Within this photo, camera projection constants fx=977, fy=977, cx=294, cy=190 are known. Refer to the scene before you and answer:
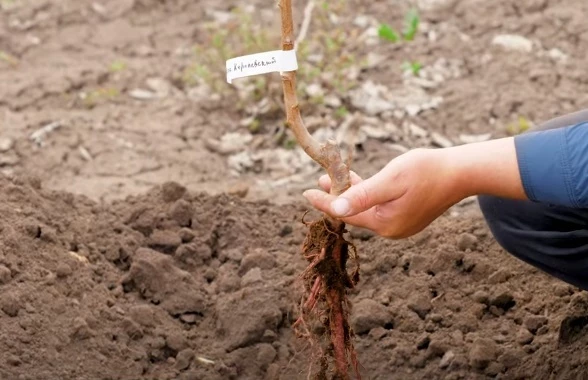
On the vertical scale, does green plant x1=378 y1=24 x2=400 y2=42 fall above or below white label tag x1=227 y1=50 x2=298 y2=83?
below

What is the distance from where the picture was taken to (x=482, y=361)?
279 centimetres

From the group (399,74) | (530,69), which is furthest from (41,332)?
(530,69)

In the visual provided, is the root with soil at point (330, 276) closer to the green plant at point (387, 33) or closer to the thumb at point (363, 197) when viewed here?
the thumb at point (363, 197)

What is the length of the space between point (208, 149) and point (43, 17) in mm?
1681

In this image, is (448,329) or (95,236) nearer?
(448,329)

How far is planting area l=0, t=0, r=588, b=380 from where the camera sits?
2.88m

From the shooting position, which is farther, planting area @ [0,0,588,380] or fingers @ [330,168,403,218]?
planting area @ [0,0,588,380]

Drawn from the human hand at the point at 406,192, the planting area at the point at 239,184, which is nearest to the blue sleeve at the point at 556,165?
Answer: the human hand at the point at 406,192

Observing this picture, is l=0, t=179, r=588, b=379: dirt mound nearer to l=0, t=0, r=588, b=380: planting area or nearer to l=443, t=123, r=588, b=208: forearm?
l=0, t=0, r=588, b=380: planting area

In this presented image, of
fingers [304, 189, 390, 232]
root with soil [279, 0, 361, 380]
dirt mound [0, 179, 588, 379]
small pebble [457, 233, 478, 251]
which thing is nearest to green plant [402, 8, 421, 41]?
dirt mound [0, 179, 588, 379]

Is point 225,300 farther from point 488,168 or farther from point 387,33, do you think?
point 387,33

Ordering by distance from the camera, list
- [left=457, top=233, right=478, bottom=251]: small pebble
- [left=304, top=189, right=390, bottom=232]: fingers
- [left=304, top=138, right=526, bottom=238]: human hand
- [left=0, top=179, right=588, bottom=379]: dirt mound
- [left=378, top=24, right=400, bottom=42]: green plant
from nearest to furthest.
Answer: [left=304, top=138, right=526, bottom=238]: human hand, [left=304, top=189, right=390, bottom=232]: fingers, [left=0, top=179, right=588, bottom=379]: dirt mound, [left=457, top=233, right=478, bottom=251]: small pebble, [left=378, top=24, right=400, bottom=42]: green plant

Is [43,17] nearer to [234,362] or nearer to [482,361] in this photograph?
[234,362]

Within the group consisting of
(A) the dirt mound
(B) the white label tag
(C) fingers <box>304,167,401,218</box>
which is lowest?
(A) the dirt mound
